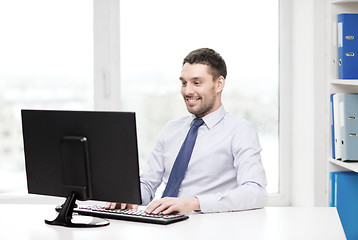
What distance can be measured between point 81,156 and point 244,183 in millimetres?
667

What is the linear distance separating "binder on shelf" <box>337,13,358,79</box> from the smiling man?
0.67m

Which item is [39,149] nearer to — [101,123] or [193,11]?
[101,123]

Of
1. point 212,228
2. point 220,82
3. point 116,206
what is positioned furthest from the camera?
point 220,82

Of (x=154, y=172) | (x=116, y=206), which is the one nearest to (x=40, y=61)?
(x=154, y=172)

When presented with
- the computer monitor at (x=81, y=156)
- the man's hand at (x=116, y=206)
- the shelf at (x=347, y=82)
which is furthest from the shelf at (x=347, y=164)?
the computer monitor at (x=81, y=156)

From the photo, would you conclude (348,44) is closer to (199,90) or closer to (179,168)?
(199,90)

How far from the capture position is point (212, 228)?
75.2 inches

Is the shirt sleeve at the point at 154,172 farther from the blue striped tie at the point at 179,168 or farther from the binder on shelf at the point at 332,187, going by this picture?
the binder on shelf at the point at 332,187

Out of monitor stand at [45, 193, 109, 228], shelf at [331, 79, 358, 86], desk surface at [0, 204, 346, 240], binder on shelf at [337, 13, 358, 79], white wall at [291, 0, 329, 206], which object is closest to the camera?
desk surface at [0, 204, 346, 240]

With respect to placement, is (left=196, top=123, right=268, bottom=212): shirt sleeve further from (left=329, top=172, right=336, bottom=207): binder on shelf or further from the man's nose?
(left=329, top=172, right=336, bottom=207): binder on shelf

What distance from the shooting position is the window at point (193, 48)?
12.8 ft

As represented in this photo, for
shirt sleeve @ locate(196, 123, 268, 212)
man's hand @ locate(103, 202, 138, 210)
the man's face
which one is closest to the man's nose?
the man's face

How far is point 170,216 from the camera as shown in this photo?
201cm

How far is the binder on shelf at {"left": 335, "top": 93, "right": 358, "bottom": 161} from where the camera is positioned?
286cm
